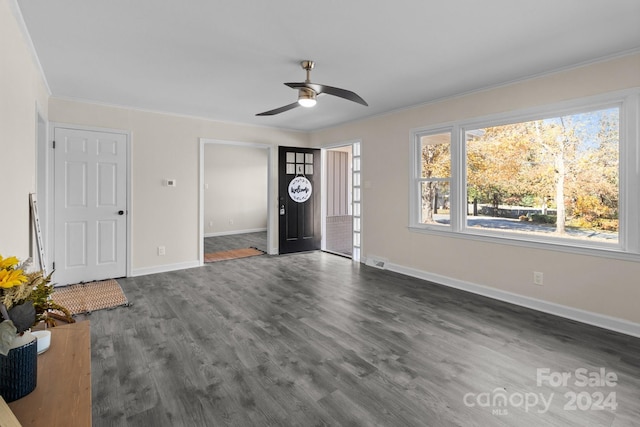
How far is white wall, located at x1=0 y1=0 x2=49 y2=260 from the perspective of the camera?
6.69 feet

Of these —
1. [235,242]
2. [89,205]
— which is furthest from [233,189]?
[89,205]

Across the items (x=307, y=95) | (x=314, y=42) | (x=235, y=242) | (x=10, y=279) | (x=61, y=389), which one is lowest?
(x=235, y=242)

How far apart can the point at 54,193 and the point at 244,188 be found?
18.5ft

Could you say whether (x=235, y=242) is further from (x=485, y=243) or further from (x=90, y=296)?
(x=485, y=243)

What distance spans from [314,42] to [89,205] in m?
3.86

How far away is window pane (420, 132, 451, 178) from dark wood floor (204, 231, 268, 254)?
375 centimetres

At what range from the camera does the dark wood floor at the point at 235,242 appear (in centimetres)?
721

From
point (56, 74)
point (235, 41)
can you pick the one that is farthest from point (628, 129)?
point (56, 74)

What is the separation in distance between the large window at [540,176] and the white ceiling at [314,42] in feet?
1.78

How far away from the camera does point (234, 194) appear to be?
952 centimetres

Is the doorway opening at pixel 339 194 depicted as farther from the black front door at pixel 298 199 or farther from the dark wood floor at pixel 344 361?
the dark wood floor at pixel 344 361

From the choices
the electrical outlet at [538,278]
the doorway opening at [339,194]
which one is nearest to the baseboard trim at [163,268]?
the doorway opening at [339,194]

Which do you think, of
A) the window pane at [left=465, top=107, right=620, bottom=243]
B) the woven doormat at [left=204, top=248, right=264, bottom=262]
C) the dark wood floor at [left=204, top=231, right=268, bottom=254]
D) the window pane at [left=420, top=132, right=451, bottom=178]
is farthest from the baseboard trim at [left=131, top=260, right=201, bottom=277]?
the window pane at [left=465, top=107, right=620, bottom=243]

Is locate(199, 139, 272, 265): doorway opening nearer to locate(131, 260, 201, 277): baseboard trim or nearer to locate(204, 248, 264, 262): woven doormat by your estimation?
locate(204, 248, 264, 262): woven doormat
